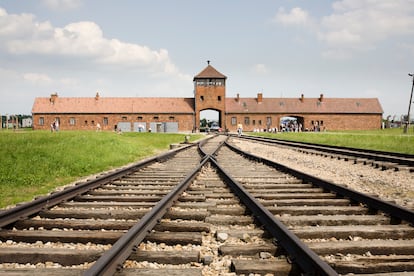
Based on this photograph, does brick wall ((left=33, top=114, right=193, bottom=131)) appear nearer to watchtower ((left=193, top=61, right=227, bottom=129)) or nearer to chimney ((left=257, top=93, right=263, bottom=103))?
watchtower ((left=193, top=61, right=227, bottom=129))

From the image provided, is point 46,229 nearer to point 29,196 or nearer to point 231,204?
point 231,204

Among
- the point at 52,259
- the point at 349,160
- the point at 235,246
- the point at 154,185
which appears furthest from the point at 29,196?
the point at 349,160

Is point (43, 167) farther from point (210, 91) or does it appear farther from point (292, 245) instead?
Answer: point (210, 91)

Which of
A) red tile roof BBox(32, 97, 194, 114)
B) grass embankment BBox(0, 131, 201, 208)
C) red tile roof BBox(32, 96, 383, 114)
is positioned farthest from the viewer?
red tile roof BBox(32, 96, 383, 114)

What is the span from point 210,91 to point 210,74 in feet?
10.6

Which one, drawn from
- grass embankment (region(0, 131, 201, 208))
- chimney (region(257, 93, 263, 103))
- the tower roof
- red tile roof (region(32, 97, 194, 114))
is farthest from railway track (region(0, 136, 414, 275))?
chimney (region(257, 93, 263, 103))

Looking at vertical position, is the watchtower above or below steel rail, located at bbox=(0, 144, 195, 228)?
above

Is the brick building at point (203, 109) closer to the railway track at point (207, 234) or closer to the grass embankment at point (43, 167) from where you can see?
the grass embankment at point (43, 167)

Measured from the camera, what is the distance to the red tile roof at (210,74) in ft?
222

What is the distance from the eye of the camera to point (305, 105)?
71.8 meters

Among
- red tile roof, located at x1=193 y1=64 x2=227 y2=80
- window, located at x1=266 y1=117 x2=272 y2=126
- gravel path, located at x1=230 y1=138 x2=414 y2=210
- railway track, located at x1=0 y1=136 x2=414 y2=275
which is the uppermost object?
red tile roof, located at x1=193 y1=64 x2=227 y2=80

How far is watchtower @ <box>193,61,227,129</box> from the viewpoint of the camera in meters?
67.1

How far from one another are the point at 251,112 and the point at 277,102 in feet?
19.7

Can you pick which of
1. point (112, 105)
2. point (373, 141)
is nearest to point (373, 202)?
point (373, 141)
